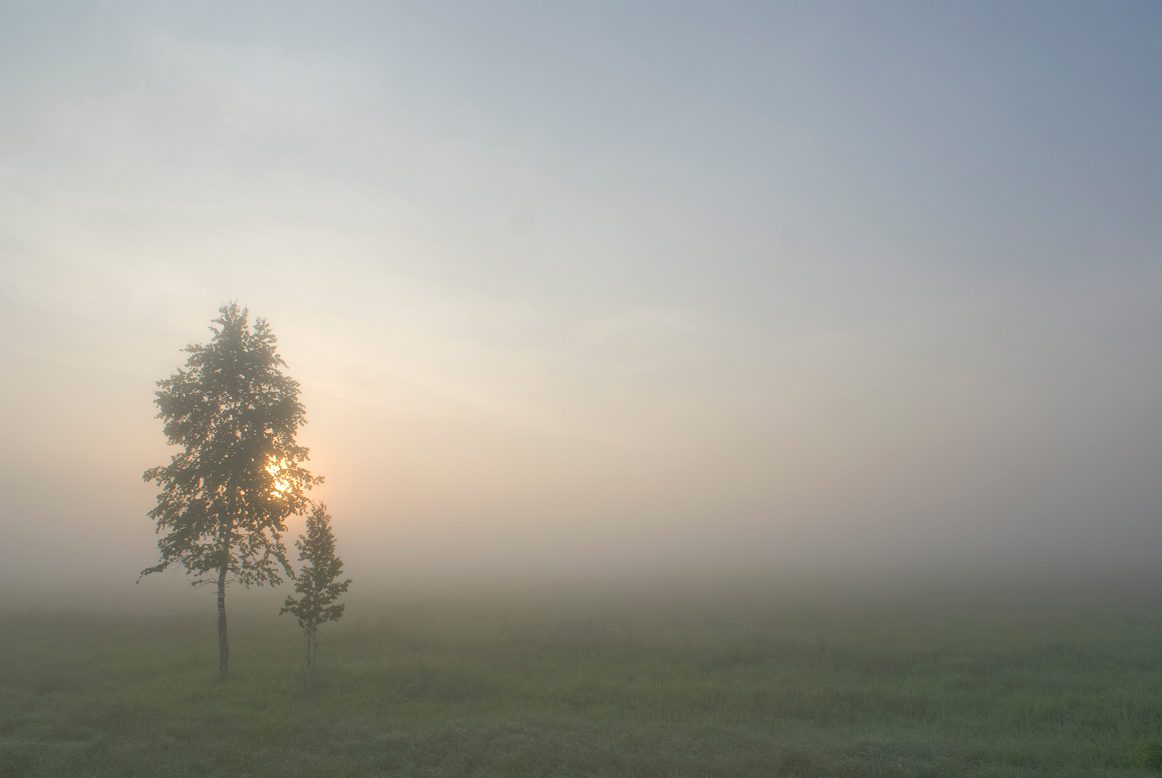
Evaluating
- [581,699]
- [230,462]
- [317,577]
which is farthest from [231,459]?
Result: [581,699]

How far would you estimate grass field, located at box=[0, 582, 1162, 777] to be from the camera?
510 inches

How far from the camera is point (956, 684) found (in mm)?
21359

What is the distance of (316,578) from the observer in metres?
22.1

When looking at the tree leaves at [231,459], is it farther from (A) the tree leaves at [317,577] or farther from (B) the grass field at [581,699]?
(B) the grass field at [581,699]

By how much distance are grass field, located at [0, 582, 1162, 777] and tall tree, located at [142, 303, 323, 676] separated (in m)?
4.34

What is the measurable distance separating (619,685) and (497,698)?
14.4 feet

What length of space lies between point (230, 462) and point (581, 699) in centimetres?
1518

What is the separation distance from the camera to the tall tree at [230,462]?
68.8ft

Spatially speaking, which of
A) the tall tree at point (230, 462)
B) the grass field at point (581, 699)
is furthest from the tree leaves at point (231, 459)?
the grass field at point (581, 699)

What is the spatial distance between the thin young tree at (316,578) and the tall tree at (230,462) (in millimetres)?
781

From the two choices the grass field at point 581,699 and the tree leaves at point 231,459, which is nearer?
the grass field at point 581,699

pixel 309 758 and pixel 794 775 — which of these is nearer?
pixel 794 775

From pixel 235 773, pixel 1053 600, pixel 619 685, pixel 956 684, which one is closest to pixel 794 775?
pixel 619 685

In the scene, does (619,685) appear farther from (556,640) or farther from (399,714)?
(556,640)
